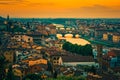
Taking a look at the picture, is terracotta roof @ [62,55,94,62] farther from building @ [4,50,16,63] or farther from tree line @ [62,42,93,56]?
tree line @ [62,42,93,56]

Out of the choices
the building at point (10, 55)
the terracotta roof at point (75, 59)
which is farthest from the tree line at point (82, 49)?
the building at point (10, 55)

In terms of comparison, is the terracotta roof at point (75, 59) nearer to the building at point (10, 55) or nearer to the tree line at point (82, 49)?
the building at point (10, 55)

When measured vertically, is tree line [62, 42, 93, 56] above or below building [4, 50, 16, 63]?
below

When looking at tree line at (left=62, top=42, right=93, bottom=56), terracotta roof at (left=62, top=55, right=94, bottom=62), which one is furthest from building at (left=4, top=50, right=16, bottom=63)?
tree line at (left=62, top=42, right=93, bottom=56)

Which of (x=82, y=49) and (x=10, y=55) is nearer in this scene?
(x=10, y=55)

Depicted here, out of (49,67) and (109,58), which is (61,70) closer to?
(49,67)

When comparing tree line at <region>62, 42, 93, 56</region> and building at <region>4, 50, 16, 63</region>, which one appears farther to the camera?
tree line at <region>62, 42, 93, 56</region>

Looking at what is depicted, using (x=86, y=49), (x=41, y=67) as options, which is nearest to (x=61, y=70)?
(x=41, y=67)

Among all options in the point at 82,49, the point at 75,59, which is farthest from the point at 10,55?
the point at 82,49

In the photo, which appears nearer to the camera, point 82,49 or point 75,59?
point 75,59

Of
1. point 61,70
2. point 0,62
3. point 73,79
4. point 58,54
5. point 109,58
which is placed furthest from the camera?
point 58,54

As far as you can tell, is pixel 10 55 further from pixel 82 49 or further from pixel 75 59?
pixel 82 49
